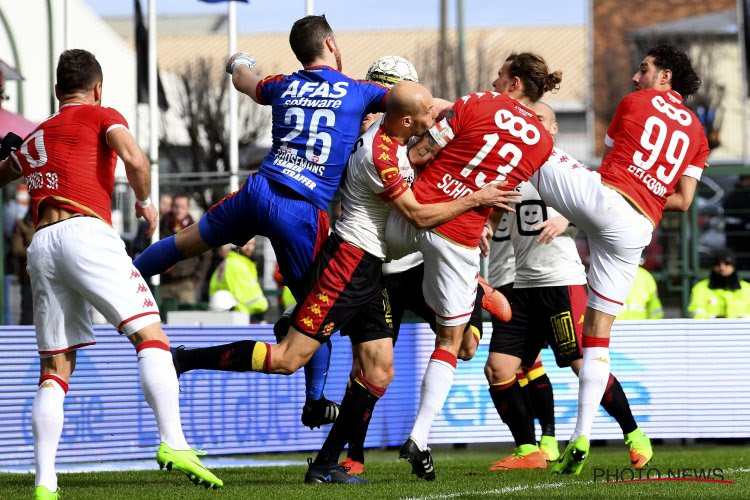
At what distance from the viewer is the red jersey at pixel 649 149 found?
7719 millimetres

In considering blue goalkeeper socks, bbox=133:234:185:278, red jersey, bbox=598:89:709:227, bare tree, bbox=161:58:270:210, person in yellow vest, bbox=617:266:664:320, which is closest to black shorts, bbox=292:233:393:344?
blue goalkeeper socks, bbox=133:234:185:278

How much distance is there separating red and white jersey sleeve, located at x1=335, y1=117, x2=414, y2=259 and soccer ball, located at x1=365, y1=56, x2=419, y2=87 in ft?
1.89

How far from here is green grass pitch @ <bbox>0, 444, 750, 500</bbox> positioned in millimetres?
6715

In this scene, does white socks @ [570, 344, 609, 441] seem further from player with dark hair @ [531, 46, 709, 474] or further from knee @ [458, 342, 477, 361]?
knee @ [458, 342, 477, 361]

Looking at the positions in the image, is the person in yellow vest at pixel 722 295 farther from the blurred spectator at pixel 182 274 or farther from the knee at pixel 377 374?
the knee at pixel 377 374

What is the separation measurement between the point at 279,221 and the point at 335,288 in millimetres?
484

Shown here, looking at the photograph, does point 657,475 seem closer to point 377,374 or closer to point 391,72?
point 377,374

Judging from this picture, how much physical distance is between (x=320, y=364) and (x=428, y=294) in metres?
0.94

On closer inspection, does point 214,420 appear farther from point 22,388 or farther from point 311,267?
point 311,267

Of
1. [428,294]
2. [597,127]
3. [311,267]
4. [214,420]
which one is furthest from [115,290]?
[597,127]

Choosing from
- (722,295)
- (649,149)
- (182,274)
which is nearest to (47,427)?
(649,149)

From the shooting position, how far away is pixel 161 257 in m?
7.68

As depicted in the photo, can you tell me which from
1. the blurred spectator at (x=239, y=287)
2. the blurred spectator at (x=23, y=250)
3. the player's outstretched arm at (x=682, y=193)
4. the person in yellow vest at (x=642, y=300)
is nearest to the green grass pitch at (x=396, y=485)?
the player's outstretched arm at (x=682, y=193)

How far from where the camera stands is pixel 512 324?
29.4 ft
